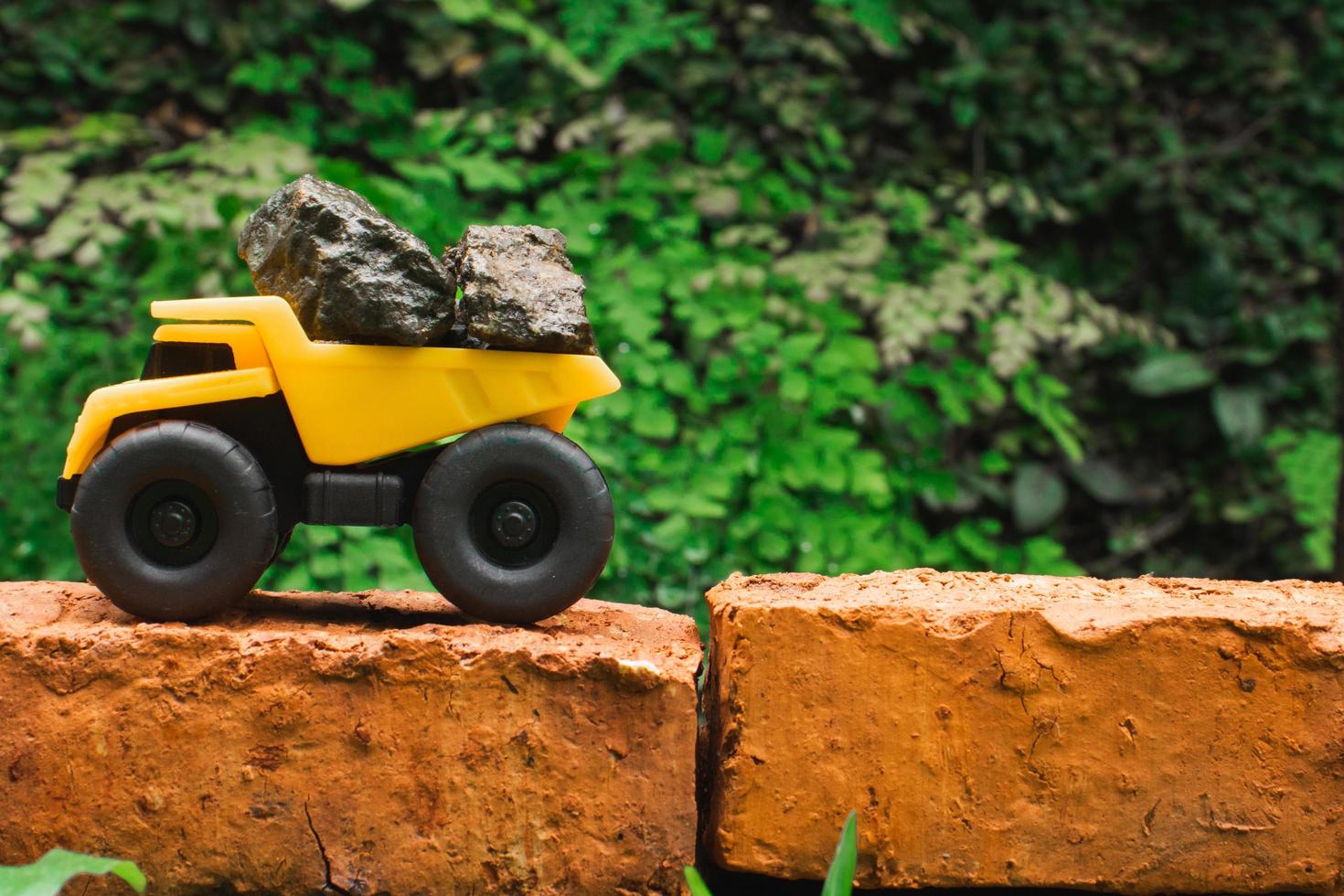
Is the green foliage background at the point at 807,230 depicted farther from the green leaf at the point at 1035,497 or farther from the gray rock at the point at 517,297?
the gray rock at the point at 517,297

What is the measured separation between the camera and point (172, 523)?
1.97 metres

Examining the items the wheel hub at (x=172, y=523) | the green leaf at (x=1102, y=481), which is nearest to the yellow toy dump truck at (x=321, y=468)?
the wheel hub at (x=172, y=523)

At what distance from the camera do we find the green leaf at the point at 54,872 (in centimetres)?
154

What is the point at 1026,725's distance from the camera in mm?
1968

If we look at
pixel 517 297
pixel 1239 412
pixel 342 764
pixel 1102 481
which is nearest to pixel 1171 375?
pixel 1239 412

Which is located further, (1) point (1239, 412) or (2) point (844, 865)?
(1) point (1239, 412)

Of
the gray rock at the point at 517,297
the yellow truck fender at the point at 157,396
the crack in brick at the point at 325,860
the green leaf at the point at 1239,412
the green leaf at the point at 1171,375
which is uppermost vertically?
the gray rock at the point at 517,297

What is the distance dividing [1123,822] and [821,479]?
1.80 metres

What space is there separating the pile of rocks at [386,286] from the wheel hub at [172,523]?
35 cm

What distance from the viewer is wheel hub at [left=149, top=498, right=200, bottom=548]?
1971 mm

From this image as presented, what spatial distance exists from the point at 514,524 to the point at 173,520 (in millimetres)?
538

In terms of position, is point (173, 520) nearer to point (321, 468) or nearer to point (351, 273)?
point (321, 468)

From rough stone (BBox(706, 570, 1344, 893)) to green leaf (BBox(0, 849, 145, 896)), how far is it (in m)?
0.88

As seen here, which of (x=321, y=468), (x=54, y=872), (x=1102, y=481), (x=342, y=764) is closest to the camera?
(x=54, y=872)
